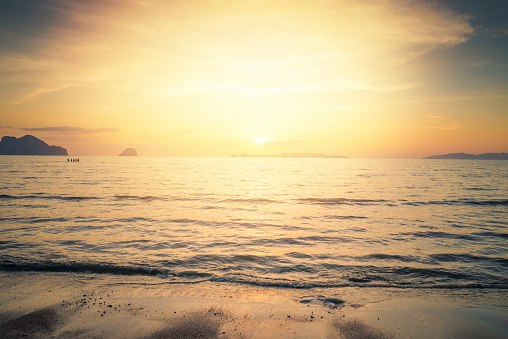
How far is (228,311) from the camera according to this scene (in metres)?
6.63

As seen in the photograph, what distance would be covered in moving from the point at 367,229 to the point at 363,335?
1310 cm

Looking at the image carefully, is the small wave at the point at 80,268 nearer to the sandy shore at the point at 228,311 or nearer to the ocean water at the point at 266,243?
the ocean water at the point at 266,243

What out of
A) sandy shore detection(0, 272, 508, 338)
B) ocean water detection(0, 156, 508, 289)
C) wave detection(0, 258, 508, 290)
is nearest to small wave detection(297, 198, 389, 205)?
ocean water detection(0, 156, 508, 289)

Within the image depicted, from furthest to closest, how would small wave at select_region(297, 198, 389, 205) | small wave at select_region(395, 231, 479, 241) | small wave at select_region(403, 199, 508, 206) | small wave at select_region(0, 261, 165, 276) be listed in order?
1. small wave at select_region(297, 198, 389, 205)
2. small wave at select_region(403, 199, 508, 206)
3. small wave at select_region(395, 231, 479, 241)
4. small wave at select_region(0, 261, 165, 276)

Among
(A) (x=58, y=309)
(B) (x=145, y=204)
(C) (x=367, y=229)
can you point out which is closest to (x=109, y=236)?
(A) (x=58, y=309)

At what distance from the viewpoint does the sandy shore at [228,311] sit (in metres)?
5.67

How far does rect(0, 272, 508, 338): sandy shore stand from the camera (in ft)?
18.6

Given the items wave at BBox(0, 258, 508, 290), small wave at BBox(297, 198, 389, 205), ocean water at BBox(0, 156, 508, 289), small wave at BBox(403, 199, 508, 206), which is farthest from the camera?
small wave at BBox(297, 198, 389, 205)

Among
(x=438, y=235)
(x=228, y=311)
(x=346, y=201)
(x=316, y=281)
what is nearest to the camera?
(x=228, y=311)

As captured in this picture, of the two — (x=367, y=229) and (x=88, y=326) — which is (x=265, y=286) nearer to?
(x=88, y=326)

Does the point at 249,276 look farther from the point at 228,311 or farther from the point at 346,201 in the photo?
the point at 346,201

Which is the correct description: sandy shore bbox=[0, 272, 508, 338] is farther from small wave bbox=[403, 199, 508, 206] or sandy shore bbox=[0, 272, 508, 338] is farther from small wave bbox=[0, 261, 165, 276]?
small wave bbox=[403, 199, 508, 206]

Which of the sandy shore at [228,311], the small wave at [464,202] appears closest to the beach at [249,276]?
the sandy shore at [228,311]

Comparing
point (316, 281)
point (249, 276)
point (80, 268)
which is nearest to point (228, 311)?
point (249, 276)
